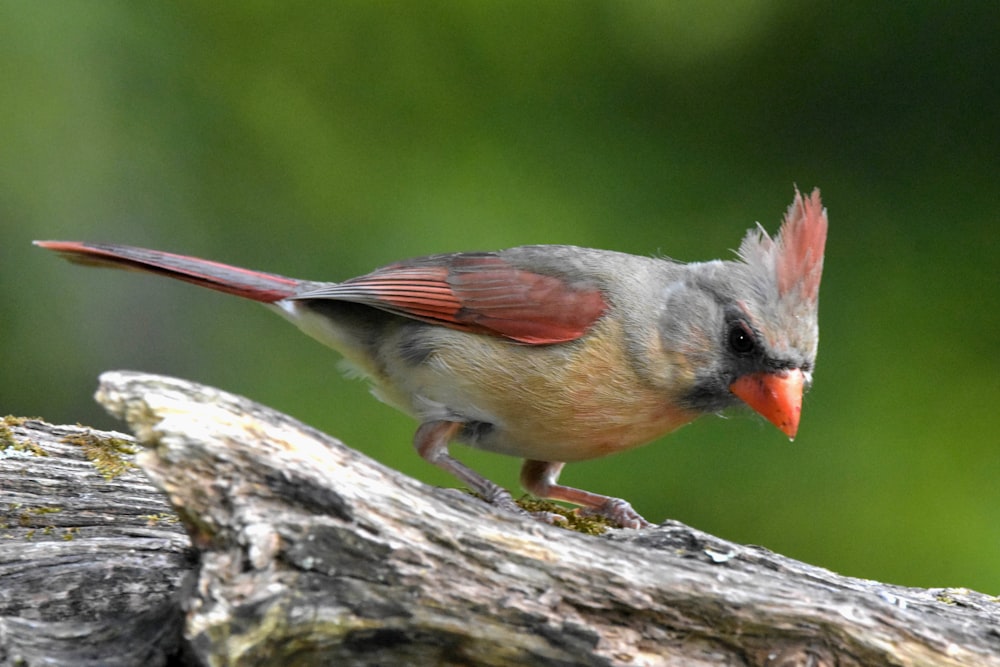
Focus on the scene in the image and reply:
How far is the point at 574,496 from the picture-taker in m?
3.22

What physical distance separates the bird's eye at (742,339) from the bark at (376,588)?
0.64 m

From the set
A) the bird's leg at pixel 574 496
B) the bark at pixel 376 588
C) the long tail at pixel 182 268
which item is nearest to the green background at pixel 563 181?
the bird's leg at pixel 574 496

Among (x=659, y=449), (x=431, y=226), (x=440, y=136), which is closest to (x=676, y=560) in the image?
(x=659, y=449)

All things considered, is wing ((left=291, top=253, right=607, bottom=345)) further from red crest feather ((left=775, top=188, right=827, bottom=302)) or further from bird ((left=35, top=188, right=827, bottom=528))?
red crest feather ((left=775, top=188, right=827, bottom=302))

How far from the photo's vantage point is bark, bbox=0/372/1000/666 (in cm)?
186

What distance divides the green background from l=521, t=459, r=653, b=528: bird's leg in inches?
13.3

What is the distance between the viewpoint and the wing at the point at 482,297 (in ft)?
9.73

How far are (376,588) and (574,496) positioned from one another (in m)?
1.34

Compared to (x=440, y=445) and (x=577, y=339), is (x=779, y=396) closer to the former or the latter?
(x=577, y=339)

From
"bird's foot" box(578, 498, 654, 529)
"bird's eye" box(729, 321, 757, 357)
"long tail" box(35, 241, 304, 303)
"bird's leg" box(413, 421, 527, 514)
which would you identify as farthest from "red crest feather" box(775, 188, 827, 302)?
"long tail" box(35, 241, 304, 303)

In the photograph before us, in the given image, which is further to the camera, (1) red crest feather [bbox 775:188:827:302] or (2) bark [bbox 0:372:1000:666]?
(1) red crest feather [bbox 775:188:827:302]

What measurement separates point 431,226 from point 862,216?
4.54 ft

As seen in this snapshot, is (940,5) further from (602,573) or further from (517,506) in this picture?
(602,573)

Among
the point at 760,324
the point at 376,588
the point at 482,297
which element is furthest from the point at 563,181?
the point at 376,588
